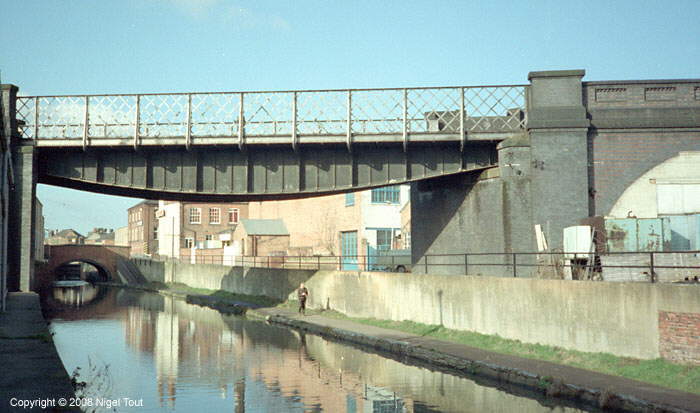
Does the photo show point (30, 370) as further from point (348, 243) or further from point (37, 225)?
point (348, 243)

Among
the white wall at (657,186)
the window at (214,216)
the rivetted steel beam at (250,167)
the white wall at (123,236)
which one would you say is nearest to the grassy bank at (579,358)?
the rivetted steel beam at (250,167)

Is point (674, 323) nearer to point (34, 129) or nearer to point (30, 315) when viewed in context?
point (30, 315)

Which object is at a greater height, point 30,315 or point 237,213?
point 237,213

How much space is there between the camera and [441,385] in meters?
15.4

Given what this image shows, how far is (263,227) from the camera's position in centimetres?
6800

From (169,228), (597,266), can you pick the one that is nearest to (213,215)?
(169,228)

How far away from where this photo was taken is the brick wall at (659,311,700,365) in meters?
14.2

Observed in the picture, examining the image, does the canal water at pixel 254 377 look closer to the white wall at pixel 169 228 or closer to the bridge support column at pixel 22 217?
the bridge support column at pixel 22 217

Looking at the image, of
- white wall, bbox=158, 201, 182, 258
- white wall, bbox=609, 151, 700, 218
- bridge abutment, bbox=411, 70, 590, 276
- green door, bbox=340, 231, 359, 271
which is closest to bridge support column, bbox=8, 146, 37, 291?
bridge abutment, bbox=411, 70, 590, 276

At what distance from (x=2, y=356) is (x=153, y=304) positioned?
33825 mm

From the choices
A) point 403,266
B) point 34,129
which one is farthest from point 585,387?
point 403,266

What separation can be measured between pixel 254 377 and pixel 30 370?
→ 18.4ft

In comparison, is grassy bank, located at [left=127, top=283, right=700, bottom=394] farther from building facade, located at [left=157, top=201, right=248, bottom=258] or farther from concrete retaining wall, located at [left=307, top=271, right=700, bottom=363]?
building facade, located at [left=157, top=201, right=248, bottom=258]

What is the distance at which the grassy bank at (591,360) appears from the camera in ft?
45.2
